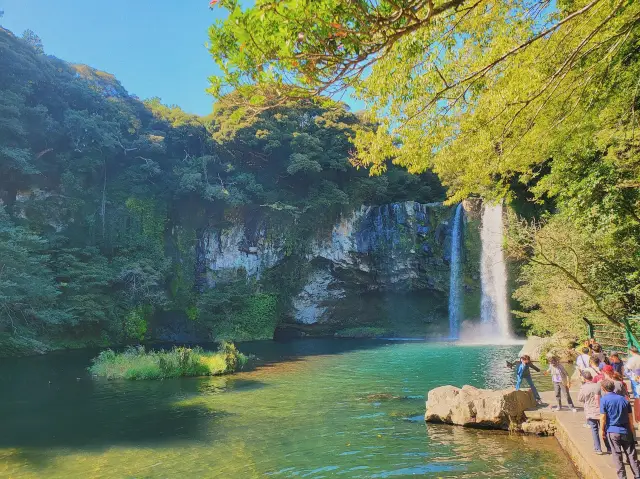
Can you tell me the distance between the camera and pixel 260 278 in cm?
3238

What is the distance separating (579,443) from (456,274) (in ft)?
80.4

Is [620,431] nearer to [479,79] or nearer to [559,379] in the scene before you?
[559,379]

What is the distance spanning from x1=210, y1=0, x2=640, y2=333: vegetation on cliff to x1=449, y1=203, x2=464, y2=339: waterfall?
1907 cm

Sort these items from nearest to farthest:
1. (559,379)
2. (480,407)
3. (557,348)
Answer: (559,379) < (480,407) < (557,348)

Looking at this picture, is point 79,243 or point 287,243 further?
point 287,243

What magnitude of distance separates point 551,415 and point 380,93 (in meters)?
6.59

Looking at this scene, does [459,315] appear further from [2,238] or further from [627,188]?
[2,238]

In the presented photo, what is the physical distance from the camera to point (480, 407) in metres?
8.38

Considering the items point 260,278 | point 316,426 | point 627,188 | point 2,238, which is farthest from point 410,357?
point 2,238

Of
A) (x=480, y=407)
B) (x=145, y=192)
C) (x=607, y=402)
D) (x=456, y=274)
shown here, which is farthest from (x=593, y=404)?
(x=145, y=192)

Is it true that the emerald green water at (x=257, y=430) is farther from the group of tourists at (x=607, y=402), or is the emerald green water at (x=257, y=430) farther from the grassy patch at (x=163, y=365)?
the group of tourists at (x=607, y=402)

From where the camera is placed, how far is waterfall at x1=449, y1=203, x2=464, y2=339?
29.8m

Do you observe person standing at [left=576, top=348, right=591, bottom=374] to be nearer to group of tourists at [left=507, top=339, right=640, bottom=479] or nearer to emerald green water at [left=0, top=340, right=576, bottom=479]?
group of tourists at [left=507, top=339, right=640, bottom=479]

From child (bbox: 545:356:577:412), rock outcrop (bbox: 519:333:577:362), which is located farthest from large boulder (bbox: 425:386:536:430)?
rock outcrop (bbox: 519:333:577:362)
